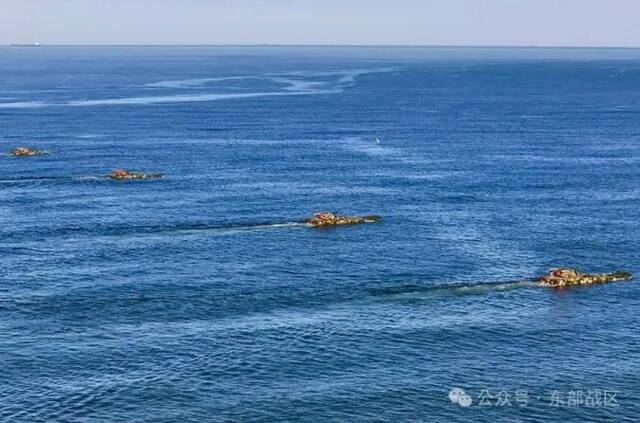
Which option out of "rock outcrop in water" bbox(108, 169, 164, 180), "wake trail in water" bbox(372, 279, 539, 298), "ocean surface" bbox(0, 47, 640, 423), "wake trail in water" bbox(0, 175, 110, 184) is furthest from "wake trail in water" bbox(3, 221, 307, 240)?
"rock outcrop in water" bbox(108, 169, 164, 180)

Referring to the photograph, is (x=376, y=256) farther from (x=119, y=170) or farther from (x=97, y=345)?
(x=119, y=170)

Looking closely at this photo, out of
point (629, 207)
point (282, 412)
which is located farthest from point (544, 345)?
point (629, 207)

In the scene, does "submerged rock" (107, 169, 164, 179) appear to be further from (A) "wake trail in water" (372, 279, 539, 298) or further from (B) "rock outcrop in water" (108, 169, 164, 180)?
(A) "wake trail in water" (372, 279, 539, 298)

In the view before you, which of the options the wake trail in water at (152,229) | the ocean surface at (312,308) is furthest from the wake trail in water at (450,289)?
the wake trail in water at (152,229)

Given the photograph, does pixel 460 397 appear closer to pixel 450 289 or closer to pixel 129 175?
pixel 450 289

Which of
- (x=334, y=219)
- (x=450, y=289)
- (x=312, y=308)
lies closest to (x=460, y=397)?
(x=312, y=308)

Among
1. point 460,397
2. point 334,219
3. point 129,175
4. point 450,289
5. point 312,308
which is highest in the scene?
point 129,175

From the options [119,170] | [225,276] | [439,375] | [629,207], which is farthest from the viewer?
[119,170]
